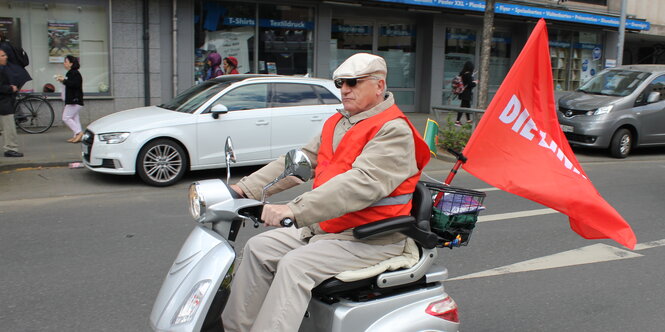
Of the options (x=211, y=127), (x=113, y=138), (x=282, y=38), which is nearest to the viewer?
(x=113, y=138)

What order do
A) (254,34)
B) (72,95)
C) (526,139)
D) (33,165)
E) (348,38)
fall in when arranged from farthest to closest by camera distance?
(348,38) → (254,34) → (72,95) → (33,165) → (526,139)

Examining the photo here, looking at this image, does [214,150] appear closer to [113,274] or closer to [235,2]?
[113,274]

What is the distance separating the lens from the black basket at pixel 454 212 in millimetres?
3191

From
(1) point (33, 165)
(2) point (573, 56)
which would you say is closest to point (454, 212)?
(1) point (33, 165)

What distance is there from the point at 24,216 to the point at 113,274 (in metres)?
2.46

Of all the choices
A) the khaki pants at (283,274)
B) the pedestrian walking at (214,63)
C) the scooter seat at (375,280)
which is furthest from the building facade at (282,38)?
the khaki pants at (283,274)

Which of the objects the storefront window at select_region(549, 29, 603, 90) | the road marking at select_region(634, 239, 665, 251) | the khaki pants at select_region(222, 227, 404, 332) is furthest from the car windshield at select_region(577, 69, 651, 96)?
the khaki pants at select_region(222, 227, 404, 332)

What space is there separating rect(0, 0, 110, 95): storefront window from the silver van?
10.3 metres

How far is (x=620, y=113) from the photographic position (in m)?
12.9

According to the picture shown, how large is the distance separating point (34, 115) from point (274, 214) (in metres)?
11.9

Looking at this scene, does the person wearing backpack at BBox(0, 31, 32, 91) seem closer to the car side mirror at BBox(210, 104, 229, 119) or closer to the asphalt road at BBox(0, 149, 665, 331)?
the asphalt road at BBox(0, 149, 665, 331)

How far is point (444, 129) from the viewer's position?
1251 cm

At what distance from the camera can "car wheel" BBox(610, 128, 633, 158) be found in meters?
13.0

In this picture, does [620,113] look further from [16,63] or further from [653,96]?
[16,63]
